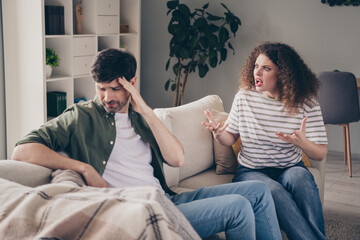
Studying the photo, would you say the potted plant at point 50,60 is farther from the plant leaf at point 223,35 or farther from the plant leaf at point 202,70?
the plant leaf at point 223,35

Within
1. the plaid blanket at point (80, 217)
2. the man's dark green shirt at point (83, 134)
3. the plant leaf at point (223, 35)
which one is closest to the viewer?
the plaid blanket at point (80, 217)

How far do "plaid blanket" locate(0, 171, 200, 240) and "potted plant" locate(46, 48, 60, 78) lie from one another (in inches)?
112

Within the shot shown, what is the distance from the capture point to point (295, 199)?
7.09ft

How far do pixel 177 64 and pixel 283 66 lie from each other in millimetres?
2649

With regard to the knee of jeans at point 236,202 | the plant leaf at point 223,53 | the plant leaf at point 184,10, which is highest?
the plant leaf at point 184,10

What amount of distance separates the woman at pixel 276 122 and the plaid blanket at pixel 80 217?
135 centimetres

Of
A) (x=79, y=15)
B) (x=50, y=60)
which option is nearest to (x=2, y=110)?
(x=50, y=60)

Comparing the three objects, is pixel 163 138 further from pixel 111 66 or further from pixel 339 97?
pixel 339 97

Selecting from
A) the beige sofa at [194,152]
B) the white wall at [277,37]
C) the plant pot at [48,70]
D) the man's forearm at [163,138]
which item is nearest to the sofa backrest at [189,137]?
the beige sofa at [194,152]

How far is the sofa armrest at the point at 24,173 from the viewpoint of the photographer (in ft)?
5.32

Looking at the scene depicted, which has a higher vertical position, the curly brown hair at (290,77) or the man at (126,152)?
the curly brown hair at (290,77)

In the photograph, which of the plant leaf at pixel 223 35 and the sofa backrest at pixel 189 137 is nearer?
the sofa backrest at pixel 189 137

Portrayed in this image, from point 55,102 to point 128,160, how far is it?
6.97ft

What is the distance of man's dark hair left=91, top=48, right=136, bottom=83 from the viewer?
1810mm
